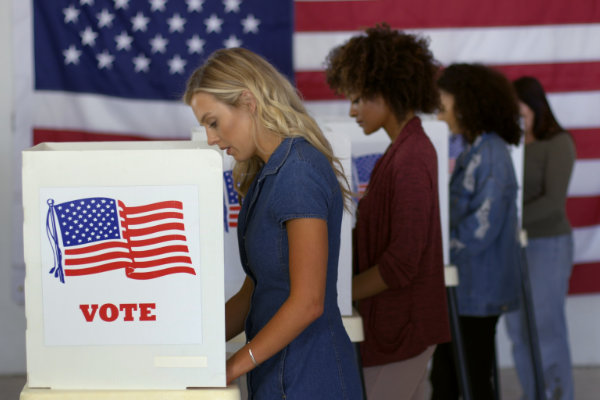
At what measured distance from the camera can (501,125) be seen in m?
2.68

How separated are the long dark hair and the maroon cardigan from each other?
140cm

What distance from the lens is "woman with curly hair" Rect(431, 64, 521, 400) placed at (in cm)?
262

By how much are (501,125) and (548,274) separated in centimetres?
87

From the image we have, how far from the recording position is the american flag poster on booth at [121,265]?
1.21 m

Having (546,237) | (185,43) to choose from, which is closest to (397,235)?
(546,237)

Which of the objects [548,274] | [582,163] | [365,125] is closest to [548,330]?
[548,274]

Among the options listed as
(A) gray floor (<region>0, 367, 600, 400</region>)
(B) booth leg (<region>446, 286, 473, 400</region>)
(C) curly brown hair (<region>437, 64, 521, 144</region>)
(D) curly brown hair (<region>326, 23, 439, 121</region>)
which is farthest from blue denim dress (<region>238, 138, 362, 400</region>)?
(A) gray floor (<region>0, 367, 600, 400</region>)

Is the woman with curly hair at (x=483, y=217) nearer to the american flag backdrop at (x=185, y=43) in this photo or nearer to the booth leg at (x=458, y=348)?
the booth leg at (x=458, y=348)

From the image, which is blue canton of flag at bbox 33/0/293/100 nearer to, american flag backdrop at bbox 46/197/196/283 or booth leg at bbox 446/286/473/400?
booth leg at bbox 446/286/473/400

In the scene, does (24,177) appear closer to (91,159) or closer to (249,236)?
(91,159)

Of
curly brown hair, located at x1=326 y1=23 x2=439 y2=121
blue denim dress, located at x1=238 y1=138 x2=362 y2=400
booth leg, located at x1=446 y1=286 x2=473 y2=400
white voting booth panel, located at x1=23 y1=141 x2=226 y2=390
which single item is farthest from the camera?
booth leg, located at x1=446 y1=286 x2=473 y2=400

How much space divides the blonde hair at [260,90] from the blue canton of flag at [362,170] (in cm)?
85

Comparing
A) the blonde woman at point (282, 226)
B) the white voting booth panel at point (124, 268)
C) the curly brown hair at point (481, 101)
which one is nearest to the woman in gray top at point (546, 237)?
the curly brown hair at point (481, 101)

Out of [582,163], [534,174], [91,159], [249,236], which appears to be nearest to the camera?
[91,159]
